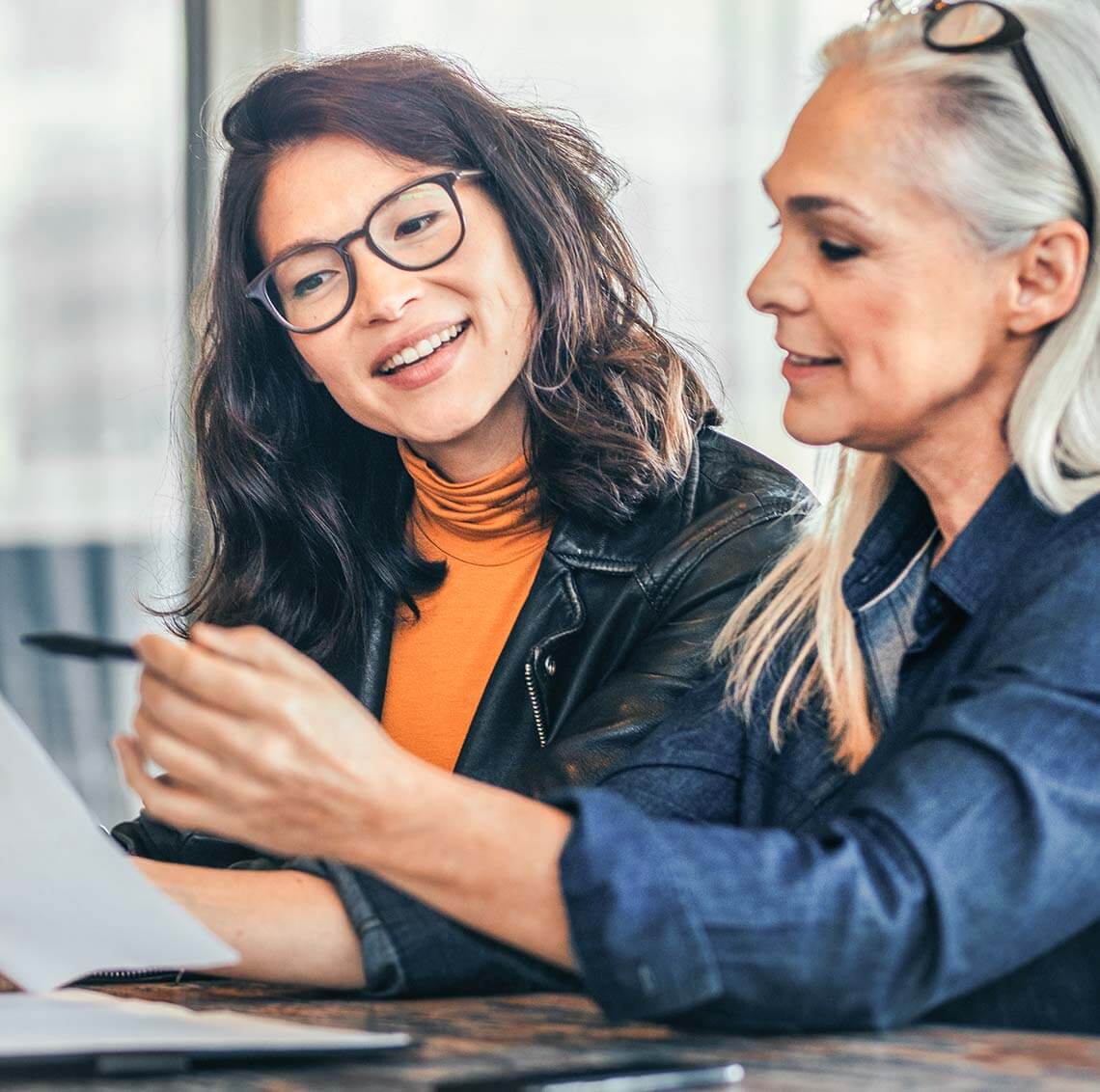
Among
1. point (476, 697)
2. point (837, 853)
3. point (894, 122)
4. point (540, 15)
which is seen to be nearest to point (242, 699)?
point (837, 853)

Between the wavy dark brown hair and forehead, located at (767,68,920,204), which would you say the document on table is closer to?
forehead, located at (767,68,920,204)

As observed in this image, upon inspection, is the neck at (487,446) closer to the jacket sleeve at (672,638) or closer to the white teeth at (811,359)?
the jacket sleeve at (672,638)

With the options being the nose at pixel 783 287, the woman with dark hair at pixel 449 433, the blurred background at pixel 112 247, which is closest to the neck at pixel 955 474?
the nose at pixel 783 287

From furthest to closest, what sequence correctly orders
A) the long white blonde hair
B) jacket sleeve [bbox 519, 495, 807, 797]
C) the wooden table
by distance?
jacket sleeve [bbox 519, 495, 807, 797] → the long white blonde hair → the wooden table

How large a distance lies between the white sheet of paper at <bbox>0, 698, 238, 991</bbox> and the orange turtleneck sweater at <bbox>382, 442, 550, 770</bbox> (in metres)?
0.63

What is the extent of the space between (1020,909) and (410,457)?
3.53ft

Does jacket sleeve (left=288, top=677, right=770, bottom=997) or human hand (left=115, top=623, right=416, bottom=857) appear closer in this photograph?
human hand (left=115, top=623, right=416, bottom=857)

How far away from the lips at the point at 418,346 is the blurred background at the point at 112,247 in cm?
180

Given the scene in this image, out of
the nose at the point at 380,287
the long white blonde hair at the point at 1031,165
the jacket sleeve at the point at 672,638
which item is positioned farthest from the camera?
the nose at the point at 380,287

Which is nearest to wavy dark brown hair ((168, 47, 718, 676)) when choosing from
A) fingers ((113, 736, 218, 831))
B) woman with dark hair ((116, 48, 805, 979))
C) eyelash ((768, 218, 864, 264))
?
woman with dark hair ((116, 48, 805, 979))

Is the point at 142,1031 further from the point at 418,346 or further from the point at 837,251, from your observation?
the point at 418,346

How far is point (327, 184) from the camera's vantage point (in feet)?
5.73

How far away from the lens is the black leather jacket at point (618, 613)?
155 centimetres

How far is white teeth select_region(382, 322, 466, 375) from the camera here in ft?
5.61
